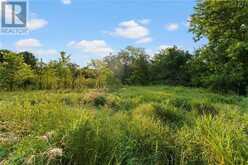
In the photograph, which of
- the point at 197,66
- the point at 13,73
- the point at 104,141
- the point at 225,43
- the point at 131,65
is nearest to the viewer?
the point at 104,141

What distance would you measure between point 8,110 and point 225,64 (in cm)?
1765

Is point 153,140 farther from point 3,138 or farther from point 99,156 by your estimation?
point 3,138

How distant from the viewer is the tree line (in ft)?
57.7

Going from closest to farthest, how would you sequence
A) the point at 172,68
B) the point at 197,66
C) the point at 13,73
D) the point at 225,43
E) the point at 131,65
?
the point at 13,73 → the point at 225,43 → the point at 197,66 → the point at 172,68 → the point at 131,65

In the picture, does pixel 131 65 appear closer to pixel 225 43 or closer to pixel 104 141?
pixel 225 43

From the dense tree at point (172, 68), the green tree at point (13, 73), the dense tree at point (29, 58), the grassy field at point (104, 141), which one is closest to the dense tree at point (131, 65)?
the dense tree at point (172, 68)

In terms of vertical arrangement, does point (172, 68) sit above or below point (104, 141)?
above

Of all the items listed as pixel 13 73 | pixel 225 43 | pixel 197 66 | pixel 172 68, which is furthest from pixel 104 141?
pixel 172 68

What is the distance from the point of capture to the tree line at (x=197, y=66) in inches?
692

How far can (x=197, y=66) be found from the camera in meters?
22.2

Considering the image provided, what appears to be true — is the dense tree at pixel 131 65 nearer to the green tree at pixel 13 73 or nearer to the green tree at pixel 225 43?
the green tree at pixel 225 43

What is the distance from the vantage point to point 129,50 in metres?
30.2

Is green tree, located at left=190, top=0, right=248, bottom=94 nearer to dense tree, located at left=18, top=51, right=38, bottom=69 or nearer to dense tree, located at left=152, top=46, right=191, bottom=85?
dense tree, located at left=152, top=46, right=191, bottom=85

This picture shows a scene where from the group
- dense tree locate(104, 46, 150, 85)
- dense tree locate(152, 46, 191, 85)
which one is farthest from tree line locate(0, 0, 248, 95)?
dense tree locate(104, 46, 150, 85)
